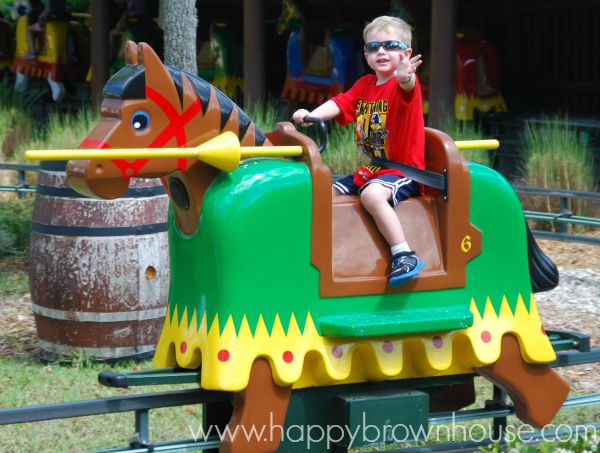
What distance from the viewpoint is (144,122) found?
3631 millimetres

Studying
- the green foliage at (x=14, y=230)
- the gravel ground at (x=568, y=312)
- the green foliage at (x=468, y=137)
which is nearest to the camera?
the gravel ground at (x=568, y=312)

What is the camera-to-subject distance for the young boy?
3.78 meters

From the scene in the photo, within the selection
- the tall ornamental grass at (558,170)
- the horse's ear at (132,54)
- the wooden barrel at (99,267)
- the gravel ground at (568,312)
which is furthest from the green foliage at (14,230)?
the horse's ear at (132,54)

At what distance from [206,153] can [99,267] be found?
2077 millimetres

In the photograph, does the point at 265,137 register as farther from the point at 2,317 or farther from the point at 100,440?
the point at 2,317

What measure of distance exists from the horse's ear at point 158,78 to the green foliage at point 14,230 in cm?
521

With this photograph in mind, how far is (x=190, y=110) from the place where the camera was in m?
3.71

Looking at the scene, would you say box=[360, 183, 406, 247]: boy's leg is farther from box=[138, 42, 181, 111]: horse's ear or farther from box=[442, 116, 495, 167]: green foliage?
box=[442, 116, 495, 167]: green foliage

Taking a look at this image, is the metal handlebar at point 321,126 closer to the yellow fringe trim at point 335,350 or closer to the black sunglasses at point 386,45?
the black sunglasses at point 386,45

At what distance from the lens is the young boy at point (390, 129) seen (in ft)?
12.4

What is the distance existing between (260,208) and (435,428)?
1758 millimetres

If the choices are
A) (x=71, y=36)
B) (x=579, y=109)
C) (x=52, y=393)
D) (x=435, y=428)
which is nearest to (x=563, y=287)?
(x=435, y=428)

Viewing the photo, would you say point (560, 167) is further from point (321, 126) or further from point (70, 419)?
point (321, 126)

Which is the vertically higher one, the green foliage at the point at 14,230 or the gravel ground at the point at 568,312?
the green foliage at the point at 14,230
